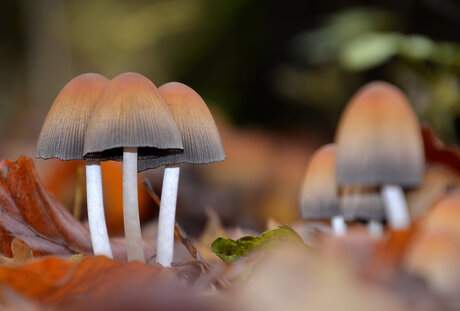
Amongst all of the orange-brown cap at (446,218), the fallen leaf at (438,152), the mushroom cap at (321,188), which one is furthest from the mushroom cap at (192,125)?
the orange-brown cap at (446,218)

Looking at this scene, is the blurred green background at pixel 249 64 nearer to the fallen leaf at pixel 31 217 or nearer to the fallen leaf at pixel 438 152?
the fallen leaf at pixel 31 217

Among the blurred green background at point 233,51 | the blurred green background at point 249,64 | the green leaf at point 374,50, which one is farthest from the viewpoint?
the blurred green background at point 233,51

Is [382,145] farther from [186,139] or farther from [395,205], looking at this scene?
[186,139]

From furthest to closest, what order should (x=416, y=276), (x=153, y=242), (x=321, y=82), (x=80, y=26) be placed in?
(x=80, y=26), (x=321, y=82), (x=153, y=242), (x=416, y=276)

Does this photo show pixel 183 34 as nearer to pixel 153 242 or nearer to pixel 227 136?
pixel 227 136

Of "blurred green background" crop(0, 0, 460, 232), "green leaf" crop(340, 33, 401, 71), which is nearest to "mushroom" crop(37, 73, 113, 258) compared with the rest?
"blurred green background" crop(0, 0, 460, 232)

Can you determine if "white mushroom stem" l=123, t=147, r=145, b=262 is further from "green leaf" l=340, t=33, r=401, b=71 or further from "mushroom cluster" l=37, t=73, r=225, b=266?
"green leaf" l=340, t=33, r=401, b=71

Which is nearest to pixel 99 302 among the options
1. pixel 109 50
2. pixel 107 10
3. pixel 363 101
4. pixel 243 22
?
pixel 363 101
